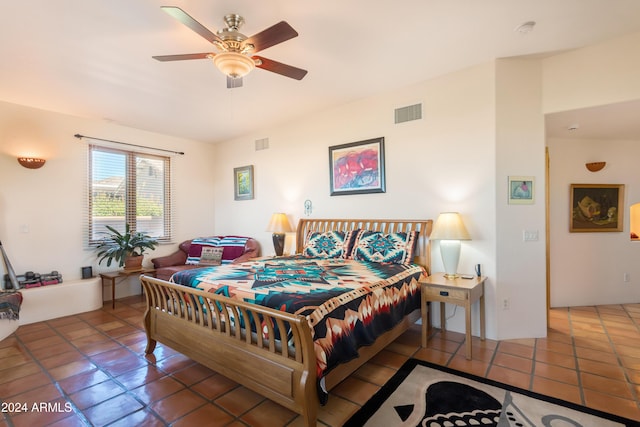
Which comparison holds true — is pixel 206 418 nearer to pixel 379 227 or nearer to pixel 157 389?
pixel 157 389

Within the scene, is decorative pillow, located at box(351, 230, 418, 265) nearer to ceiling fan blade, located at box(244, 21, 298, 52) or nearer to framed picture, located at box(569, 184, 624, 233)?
ceiling fan blade, located at box(244, 21, 298, 52)

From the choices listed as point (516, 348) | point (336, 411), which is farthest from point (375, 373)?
point (516, 348)

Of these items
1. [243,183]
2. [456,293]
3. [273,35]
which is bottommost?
[456,293]

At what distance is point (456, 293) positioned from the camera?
285 centimetres

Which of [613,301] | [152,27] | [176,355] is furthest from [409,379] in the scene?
[613,301]

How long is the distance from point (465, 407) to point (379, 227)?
2238mm

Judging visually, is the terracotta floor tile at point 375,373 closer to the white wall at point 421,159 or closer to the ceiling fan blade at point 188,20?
the white wall at point 421,159

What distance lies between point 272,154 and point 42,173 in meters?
3.29

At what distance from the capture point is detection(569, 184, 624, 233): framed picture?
170 inches

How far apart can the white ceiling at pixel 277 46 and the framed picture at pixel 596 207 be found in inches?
93.9

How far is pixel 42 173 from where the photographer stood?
420cm

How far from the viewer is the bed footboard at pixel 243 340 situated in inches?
70.6

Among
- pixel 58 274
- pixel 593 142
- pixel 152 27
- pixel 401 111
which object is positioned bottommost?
pixel 58 274

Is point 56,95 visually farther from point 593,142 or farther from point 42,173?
point 593,142
